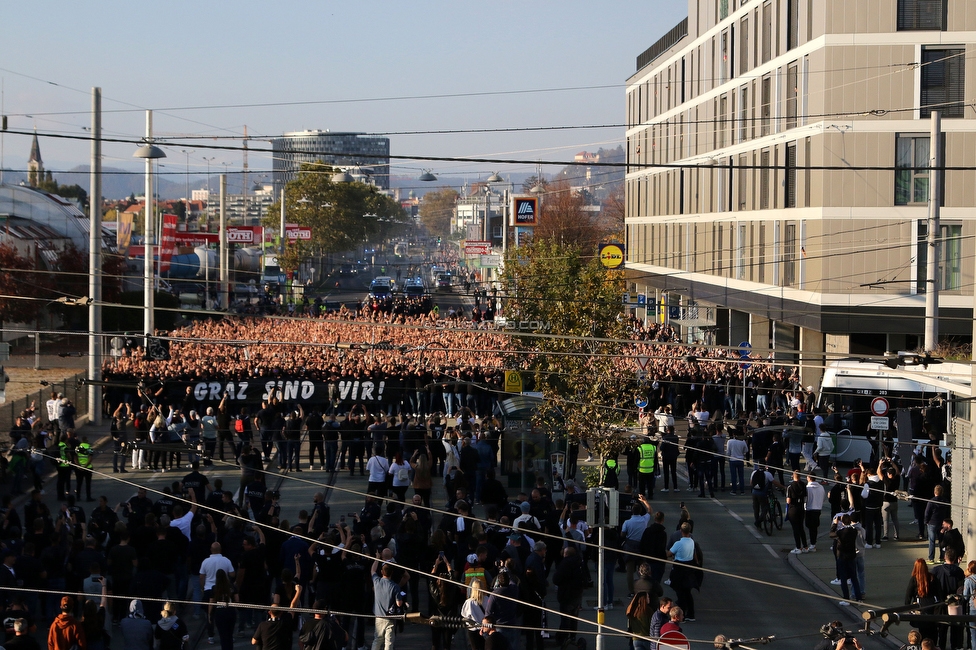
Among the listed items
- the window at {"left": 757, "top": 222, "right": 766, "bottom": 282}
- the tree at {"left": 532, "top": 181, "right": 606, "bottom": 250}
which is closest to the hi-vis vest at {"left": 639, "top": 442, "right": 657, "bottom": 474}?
the window at {"left": 757, "top": 222, "right": 766, "bottom": 282}

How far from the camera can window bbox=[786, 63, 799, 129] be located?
1245 inches

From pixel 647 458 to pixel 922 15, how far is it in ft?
52.7

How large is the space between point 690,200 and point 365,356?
20.6 m

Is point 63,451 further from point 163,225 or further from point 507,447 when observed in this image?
point 163,225

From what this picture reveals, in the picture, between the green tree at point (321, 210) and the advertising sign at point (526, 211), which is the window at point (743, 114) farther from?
the green tree at point (321, 210)

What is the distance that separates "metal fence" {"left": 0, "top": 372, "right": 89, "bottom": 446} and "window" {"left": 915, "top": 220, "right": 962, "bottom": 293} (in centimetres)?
2168

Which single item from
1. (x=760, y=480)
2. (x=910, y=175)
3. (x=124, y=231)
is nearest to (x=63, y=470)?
(x=760, y=480)

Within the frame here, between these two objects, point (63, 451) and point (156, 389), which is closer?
point (63, 451)

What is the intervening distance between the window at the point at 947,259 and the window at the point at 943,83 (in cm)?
306

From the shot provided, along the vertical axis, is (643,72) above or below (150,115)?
above

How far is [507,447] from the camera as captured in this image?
71.6 feet

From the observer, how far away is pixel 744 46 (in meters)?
37.6

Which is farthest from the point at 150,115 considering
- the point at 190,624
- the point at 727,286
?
the point at 190,624

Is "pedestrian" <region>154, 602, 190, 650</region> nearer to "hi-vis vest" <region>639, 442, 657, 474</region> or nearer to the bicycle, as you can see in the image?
"hi-vis vest" <region>639, 442, 657, 474</region>
